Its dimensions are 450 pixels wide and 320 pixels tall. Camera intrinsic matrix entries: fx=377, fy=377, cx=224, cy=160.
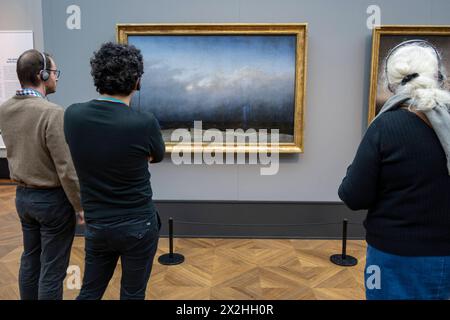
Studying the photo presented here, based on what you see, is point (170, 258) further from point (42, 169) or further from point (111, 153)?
point (111, 153)

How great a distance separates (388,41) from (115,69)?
142 inches

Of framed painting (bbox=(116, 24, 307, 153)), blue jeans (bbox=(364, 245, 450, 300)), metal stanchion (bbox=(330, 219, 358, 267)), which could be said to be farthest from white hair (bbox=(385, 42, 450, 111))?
framed painting (bbox=(116, 24, 307, 153))

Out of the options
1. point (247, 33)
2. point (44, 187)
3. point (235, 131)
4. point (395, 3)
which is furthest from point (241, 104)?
point (44, 187)

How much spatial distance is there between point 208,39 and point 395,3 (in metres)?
2.19

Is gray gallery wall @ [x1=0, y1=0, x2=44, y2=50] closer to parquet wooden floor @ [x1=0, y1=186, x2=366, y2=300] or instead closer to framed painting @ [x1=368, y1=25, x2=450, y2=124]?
parquet wooden floor @ [x1=0, y1=186, x2=366, y2=300]

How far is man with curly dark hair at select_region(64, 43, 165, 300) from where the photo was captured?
5.72 ft

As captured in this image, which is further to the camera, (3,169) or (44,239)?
(3,169)

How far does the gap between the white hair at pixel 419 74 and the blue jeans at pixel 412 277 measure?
2.05 feet

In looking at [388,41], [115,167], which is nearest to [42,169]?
[115,167]

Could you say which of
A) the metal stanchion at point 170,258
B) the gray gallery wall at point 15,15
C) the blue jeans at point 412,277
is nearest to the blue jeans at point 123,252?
the blue jeans at point 412,277

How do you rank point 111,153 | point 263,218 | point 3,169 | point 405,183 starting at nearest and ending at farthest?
point 405,183
point 111,153
point 263,218
point 3,169

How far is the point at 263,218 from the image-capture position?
4.72 m

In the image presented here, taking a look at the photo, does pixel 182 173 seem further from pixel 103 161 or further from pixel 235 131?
pixel 103 161

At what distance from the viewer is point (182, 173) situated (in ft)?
15.4
